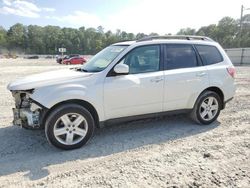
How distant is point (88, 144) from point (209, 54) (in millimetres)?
3346

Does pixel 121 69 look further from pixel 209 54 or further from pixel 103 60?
pixel 209 54

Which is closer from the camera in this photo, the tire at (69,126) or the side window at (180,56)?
the tire at (69,126)

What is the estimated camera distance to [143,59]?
486 cm

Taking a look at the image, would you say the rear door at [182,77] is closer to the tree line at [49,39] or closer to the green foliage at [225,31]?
the green foliage at [225,31]

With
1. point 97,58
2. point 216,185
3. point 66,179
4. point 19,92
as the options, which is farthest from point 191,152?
point 19,92

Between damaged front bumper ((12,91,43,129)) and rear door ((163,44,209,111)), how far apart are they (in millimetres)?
2449

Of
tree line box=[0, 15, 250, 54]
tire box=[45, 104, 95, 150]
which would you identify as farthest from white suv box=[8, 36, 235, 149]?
tree line box=[0, 15, 250, 54]

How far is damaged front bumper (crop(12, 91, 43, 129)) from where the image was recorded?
408cm

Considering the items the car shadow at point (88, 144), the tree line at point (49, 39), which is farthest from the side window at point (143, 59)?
the tree line at point (49, 39)

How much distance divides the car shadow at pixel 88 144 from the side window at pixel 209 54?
142 centimetres

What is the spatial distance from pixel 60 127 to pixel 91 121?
1.76 ft

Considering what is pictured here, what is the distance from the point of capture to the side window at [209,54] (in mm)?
5500

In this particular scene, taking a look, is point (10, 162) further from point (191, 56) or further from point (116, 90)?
point (191, 56)

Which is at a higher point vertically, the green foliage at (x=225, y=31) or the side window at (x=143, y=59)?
the green foliage at (x=225, y=31)
